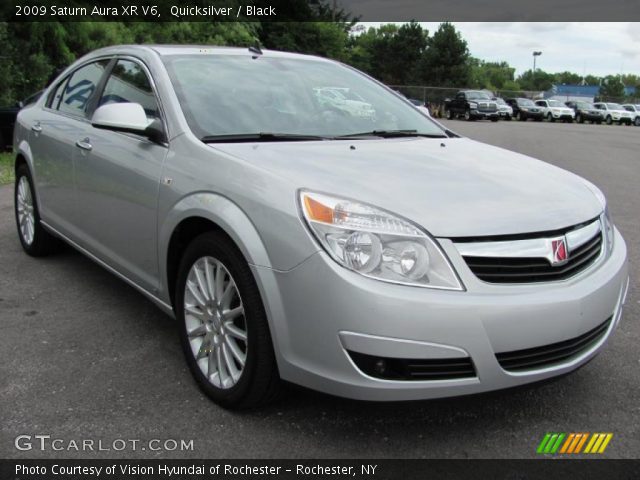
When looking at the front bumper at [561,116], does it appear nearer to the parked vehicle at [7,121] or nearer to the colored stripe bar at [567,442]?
the parked vehicle at [7,121]

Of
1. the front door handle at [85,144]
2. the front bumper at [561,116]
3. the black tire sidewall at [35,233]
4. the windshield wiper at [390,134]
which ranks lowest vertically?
the black tire sidewall at [35,233]

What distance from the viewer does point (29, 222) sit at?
519 centimetres

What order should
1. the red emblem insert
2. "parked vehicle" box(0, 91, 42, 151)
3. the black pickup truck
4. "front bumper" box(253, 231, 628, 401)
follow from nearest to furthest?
1. "front bumper" box(253, 231, 628, 401)
2. the red emblem insert
3. "parked vehicle" box(0, 91, 42, 151)
4. the black pickup truck

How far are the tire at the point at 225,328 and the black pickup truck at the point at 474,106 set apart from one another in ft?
121

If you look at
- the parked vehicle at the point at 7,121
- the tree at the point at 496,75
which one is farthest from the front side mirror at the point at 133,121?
the tree at the point at 496,75

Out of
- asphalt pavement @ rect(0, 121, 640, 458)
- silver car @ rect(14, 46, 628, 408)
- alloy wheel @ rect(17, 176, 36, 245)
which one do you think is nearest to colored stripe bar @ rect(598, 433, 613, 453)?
asphalt pavement @ rect(0, 121, 640, 458)

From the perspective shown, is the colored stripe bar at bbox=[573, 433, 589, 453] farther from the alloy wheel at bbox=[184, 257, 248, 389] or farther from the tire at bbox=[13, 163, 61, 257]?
the tire at bbox=[13, 163, 61, 257]

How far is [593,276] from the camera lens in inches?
104

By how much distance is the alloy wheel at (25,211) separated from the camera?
5117 millimetres

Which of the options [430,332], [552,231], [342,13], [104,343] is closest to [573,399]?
[552,231]

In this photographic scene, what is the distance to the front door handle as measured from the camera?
388cm

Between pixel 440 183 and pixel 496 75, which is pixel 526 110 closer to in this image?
pixel 440 183

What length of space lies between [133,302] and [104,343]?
2.24 feet

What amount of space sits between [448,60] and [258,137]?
6973cm
